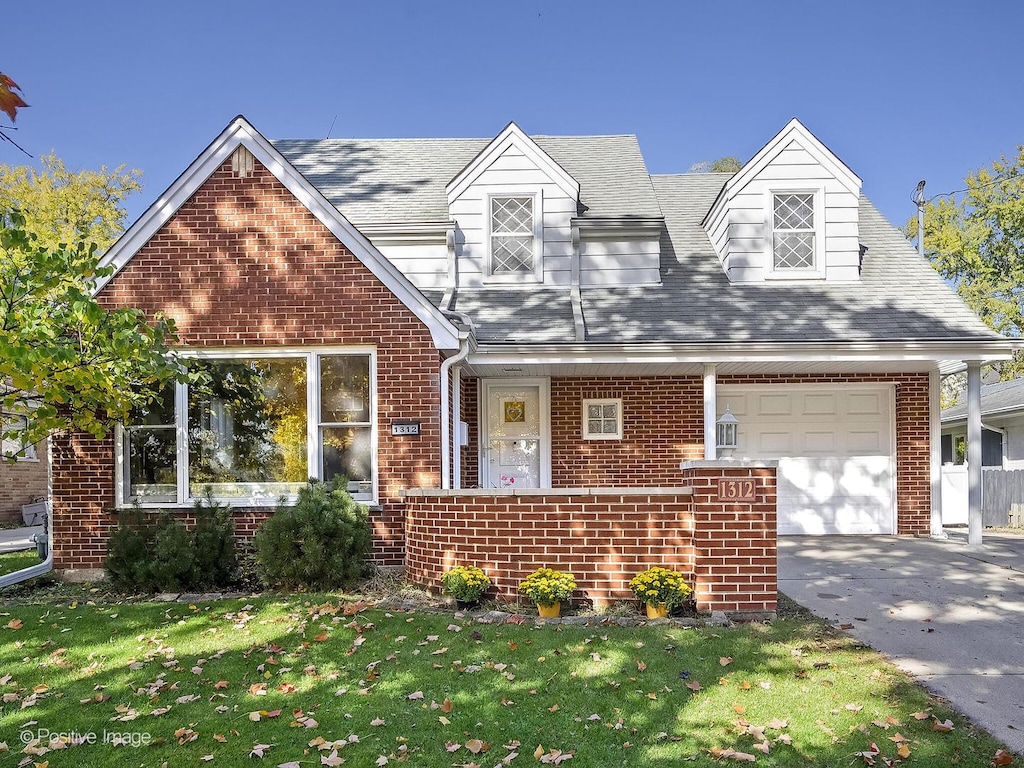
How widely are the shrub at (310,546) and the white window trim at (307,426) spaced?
40.1 inches

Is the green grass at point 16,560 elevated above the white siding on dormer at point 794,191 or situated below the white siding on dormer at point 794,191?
below

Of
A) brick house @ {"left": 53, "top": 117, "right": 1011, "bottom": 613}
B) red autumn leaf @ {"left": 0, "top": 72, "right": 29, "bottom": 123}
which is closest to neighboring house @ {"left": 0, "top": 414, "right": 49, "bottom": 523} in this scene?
brick house @ {"left": 53, "top": 117, "right": 1011, "bottom": 613}

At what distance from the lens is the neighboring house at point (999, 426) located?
18734 mm

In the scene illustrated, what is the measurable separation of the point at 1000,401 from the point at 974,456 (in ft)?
38.6

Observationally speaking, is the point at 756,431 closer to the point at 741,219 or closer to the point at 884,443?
the point at 884,443

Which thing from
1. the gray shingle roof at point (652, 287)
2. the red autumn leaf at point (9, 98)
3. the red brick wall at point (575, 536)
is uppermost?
the gray shingle roof at point (652, 287)

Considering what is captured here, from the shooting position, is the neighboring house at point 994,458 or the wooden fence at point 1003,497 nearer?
the neighboring house at point 994,458

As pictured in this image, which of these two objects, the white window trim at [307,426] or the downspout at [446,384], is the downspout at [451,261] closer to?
the downspout at [446,384]

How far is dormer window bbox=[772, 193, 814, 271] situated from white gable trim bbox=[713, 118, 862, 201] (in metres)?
0.53

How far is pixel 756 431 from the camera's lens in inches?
468

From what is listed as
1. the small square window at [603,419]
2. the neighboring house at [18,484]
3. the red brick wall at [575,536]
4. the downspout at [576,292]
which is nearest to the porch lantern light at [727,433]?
the red brick wall at [575,536]

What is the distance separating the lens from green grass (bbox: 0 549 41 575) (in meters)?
9.84

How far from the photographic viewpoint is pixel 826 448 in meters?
11.8

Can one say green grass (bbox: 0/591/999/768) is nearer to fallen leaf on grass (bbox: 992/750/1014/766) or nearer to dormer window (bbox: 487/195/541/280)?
fallen leaf on grass (bbox: 992/750/1014/766)
